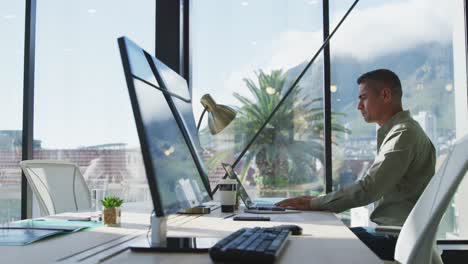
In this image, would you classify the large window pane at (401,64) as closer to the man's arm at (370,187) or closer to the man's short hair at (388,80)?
the man's short hair at (388,80)

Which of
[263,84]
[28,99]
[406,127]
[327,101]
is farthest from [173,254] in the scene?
[28,99]

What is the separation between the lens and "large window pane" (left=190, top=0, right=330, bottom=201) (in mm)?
3844

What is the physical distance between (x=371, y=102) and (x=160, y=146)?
196cm

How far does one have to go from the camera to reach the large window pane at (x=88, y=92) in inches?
157

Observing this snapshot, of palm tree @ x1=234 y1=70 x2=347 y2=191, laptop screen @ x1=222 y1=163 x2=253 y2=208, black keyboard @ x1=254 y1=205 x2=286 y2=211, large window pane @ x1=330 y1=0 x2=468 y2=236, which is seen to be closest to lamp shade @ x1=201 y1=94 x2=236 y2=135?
laptop screen @ x1=222 y1=163 x2=253 y2=208

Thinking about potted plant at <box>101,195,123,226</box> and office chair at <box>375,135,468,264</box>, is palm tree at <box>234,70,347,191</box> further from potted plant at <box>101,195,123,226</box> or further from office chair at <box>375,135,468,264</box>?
office chair at <box>375,135,468,264</box>

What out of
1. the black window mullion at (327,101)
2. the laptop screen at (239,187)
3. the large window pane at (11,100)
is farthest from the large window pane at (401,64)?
the large window pane at (11,100)

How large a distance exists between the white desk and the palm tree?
77.4 inches

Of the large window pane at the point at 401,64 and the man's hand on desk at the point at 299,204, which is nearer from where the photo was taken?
the man's hand on desk at the point at 299,204

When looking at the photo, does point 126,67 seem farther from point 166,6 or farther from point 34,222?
point 166,6

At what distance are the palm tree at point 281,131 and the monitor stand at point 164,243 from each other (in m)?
2.58

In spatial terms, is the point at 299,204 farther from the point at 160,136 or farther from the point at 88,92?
the point at 88,92

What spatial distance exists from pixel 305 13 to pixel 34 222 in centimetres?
278

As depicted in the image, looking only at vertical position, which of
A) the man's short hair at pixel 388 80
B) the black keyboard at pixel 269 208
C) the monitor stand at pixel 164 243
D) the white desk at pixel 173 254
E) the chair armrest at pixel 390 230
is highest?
the man's short hair at pixel 388 80
